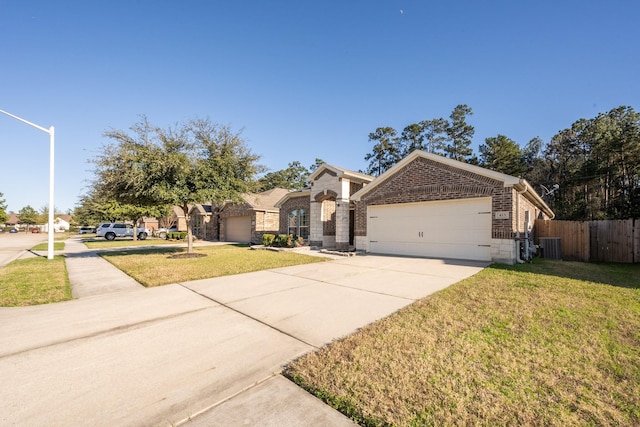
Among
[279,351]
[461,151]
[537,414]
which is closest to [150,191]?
[279,351]

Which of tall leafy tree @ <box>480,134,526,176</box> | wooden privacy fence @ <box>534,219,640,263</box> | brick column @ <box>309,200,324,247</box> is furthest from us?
tall leafy tree @ <box>480,134,526,176</box>

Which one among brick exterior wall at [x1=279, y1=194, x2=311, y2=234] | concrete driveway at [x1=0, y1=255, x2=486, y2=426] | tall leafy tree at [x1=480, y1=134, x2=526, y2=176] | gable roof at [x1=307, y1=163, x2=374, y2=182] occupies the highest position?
tall leafy tree at [x1=480, y1=134, x2=526, y2=176]

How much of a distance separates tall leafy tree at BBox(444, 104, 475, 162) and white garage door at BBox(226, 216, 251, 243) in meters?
27.7

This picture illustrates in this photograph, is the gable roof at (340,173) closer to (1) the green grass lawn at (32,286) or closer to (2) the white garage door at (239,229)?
(2) the white garage door at (239,229)

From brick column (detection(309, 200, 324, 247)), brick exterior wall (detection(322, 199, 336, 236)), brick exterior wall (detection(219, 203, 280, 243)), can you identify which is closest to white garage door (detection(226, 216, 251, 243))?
brick exterior wall (detection(219, 203, 280, 243))

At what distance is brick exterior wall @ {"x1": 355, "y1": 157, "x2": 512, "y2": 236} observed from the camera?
34.8 feet

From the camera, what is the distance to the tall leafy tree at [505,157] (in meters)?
31.5

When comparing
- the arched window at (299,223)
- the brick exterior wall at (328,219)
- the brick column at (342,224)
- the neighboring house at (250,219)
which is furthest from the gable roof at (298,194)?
the brick column at (342,224)

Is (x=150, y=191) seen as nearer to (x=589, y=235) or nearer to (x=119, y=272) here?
(x=119, y=272)

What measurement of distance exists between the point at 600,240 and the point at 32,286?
2030 cm

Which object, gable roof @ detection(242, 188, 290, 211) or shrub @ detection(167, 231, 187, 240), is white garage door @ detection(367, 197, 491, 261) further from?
shrub @ detection(167, 231, 187, 240)

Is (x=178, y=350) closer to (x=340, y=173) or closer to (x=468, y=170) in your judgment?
(x=468, y=170)

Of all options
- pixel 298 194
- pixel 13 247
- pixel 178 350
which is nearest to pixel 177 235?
pixel 13 247

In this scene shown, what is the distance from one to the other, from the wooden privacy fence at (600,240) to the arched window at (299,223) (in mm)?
13672
